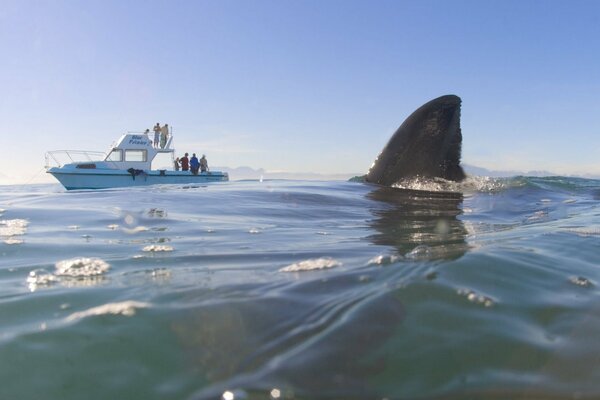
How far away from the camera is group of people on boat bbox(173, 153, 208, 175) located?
112 feet

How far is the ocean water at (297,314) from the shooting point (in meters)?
2.05

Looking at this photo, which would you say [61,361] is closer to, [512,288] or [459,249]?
[512,288]

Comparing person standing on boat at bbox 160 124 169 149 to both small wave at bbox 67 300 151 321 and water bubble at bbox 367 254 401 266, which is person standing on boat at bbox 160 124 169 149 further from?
small wave at bbox 67 300 151 321

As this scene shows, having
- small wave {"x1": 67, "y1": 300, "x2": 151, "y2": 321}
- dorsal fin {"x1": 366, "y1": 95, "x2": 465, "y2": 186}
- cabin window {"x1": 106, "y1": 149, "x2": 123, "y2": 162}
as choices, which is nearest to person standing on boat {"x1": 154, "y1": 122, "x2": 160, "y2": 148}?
cabin window {"x1": 106, "y1": 149, "x2": 123, "y2": 162}

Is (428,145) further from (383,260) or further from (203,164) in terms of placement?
(203,164)

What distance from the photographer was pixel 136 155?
3519cm

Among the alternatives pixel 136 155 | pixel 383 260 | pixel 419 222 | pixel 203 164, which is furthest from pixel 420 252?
pixel 136 155

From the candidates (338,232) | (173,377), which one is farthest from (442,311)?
(338,232)

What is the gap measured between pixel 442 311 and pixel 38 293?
254 centimetres

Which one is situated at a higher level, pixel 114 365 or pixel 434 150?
pixel 434 150

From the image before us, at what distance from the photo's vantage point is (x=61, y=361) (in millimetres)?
2215

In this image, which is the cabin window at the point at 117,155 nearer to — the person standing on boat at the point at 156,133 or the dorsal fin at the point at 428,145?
the person standing on boat at the point at 156,133

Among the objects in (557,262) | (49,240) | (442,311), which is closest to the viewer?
(442,311)

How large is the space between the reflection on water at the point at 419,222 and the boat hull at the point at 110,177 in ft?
75.1
